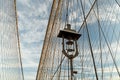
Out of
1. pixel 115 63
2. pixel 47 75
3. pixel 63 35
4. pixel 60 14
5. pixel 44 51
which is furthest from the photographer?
pixel 44 51

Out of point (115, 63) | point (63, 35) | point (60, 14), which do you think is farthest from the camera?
point (60, 14)

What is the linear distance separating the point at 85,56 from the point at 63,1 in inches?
103

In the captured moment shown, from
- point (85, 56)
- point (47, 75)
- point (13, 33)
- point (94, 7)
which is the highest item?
point (94, 7)

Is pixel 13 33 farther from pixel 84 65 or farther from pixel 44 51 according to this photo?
pixel 44 51

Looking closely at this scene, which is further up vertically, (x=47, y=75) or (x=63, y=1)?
(x=63, y=1)

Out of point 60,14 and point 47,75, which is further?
point 47,75

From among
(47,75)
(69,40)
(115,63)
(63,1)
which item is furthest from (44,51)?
(115,63)

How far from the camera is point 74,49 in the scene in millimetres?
9742

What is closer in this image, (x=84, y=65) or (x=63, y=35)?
(x=63, y=35)

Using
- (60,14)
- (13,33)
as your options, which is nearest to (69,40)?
(13,33)

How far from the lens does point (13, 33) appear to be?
372 inches

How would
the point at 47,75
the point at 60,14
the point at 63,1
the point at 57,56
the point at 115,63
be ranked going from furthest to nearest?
1. the point at 47,75
2. the point at 57,56
3. the point at 60,14
4. the point at 63,1
5. the point at 115,63

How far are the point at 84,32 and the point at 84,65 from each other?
4.93ft

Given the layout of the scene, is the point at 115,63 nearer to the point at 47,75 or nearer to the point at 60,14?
the point at 60,14
